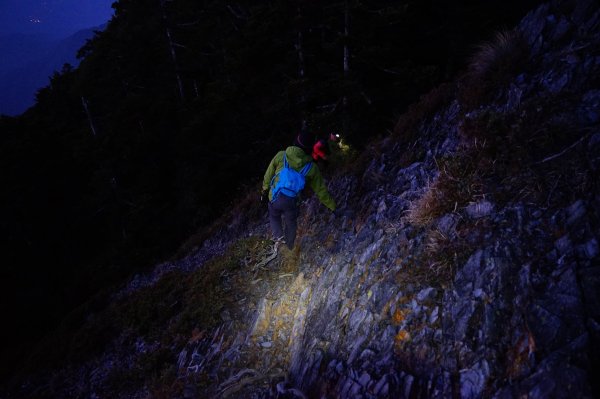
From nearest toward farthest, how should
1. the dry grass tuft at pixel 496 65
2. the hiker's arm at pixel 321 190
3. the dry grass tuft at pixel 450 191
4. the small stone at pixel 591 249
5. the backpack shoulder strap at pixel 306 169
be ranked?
the small stone at pixel 591 249 < the dry grass tuft at pixel 450 191 < the dry grass tuft at pixel 496 65 < the backpack shoulder strap at pixel 306 169 < the hiker's arm at pixel 321 190

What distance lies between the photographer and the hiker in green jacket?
20.2 feet

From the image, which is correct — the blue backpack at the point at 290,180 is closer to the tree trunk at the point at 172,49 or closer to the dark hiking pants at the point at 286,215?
the dark hiking pants at the point at 286,215

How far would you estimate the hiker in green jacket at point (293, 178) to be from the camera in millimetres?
6172

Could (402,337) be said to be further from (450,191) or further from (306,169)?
(306,169)

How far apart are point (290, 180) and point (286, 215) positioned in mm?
994

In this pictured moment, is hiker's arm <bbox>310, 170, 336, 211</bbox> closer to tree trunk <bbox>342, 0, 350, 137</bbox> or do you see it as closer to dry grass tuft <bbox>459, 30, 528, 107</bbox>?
dry grass tuft <bbox>459, 30, 528, 107</bbox>

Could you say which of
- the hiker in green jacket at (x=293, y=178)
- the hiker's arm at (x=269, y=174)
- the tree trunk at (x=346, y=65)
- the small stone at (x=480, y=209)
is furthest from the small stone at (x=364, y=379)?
the tree trunk at (x=346, y=65)

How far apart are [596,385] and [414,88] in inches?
401

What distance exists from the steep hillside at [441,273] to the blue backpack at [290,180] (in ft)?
4.61

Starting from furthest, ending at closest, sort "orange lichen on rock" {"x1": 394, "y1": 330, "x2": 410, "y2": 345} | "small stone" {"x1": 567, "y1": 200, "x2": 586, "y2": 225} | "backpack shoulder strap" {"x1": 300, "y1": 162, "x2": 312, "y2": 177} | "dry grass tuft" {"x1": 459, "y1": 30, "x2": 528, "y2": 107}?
"backpack shoulder strap" {"x1": 300, "y1": 162, "x2": 312, "y2": 177} < "dry grass tuft" {"x1": 459, "y1": 30, "x2": 528, "y2": 107} < "orange lichen on rock" {"x1": 394, "y1": 330, "x2": 410, "y2": 345} < "small stone" {"x1": 567, "y1": 200, "x2": 586, "y2": 225}

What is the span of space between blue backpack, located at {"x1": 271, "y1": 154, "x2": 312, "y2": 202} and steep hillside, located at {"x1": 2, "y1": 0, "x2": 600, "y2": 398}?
1.41 m

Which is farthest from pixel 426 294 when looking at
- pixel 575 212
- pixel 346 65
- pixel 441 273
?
pixel 346 65

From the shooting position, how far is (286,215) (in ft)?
23.3

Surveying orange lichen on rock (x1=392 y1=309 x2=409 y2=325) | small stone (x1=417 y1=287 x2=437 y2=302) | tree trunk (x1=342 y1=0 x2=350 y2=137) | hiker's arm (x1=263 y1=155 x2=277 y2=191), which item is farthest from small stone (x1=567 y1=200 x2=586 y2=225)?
tree trunk (x1=342 y1=0 x2=350 y2=137)
